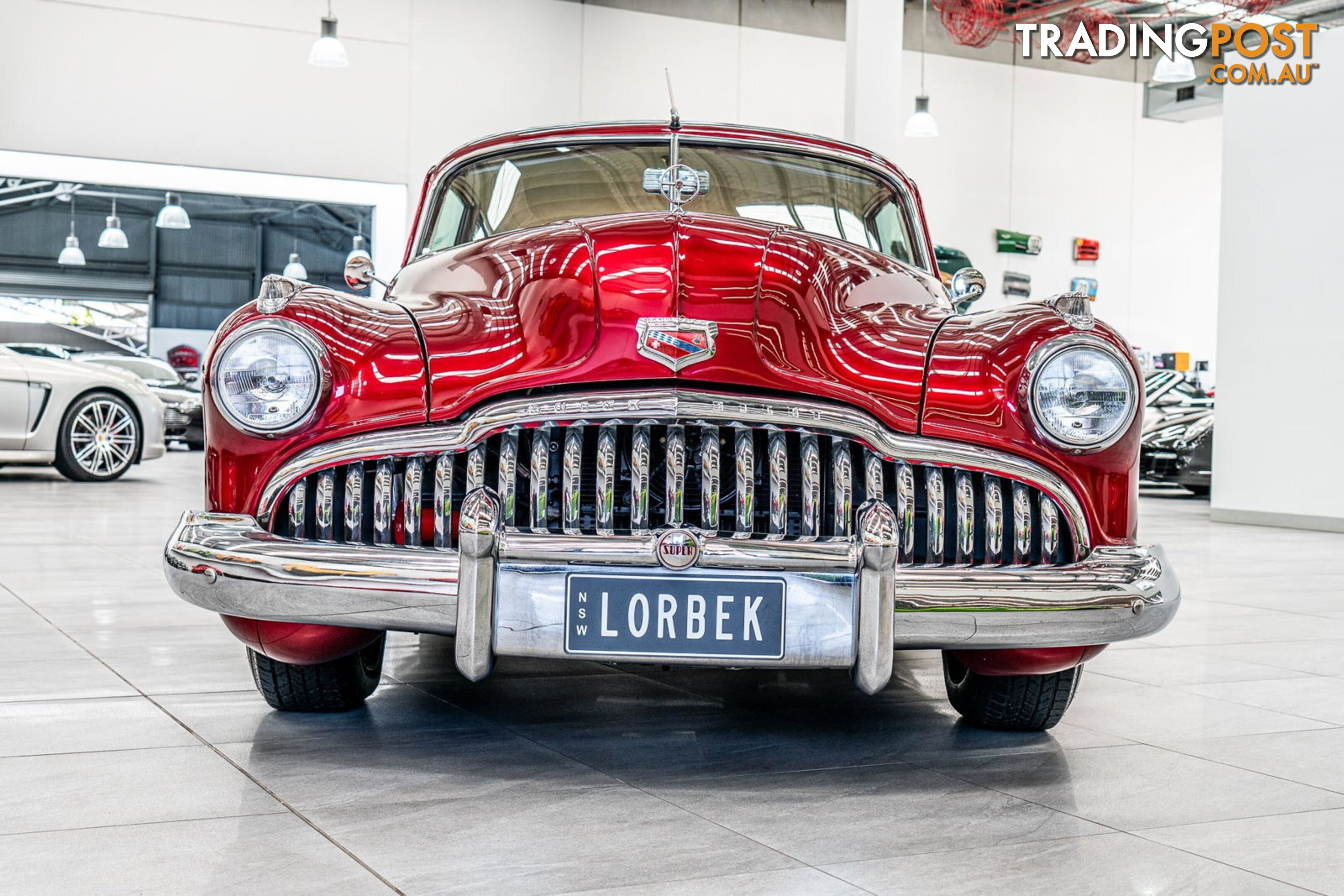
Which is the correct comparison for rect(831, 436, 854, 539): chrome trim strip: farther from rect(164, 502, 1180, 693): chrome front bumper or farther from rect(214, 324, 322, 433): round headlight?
rect(214, 324, 322, 433): round headlight

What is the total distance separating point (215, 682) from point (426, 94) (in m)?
13.5

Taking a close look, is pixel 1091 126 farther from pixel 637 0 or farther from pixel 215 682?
pixel 215 682

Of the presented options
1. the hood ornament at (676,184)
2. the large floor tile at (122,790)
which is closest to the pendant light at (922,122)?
the hood ornament at (676,184)

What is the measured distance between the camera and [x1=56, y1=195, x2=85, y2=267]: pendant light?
2536cm

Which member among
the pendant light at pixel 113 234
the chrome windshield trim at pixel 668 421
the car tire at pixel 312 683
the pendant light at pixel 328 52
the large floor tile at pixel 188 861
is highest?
the pendant light at pixel 328 52

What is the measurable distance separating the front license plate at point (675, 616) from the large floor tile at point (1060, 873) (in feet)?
1.51

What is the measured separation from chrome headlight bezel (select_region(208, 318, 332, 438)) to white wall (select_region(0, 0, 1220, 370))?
9.10m

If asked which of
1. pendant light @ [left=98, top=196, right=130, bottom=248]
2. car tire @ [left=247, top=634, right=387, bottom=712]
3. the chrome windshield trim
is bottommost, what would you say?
car tire @ [left=247, top=634, right=387, bottom=712]

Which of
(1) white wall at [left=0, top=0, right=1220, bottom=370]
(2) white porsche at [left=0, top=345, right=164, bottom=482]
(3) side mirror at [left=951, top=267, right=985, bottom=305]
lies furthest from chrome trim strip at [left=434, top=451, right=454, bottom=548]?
(1) white wall at [left=0, top=0, right=1220, bottom=370]

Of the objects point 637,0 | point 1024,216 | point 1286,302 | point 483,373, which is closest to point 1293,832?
point 483,373

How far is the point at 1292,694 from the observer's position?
3631 mm

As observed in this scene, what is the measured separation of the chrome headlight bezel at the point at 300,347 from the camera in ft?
8.66

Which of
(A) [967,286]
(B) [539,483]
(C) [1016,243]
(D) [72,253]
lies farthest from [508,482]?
(D) [72,253]

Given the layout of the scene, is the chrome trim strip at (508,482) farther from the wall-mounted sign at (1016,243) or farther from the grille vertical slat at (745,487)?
the wall-mounted sign at (1016,243)
